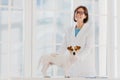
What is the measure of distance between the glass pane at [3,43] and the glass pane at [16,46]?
7 cm

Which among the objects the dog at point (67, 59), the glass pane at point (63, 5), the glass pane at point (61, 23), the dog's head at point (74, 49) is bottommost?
the dog at point (67, 59)

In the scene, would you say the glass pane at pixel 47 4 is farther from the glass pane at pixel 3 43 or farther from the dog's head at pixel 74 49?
the dog's head at pixel 74 49

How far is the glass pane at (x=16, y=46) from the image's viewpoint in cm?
357

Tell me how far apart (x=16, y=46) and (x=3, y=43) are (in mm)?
153

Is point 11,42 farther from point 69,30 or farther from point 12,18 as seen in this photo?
point 69,30

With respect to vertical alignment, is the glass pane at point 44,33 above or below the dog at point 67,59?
above

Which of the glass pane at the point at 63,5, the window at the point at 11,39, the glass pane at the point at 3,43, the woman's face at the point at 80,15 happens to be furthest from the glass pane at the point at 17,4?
the woman's face at the point at 80,15

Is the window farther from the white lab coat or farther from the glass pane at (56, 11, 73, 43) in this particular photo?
the white lab coat

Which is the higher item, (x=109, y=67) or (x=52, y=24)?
(x=52, y=24)

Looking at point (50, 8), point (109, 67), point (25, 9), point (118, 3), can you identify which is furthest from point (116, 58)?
point (25, 9)

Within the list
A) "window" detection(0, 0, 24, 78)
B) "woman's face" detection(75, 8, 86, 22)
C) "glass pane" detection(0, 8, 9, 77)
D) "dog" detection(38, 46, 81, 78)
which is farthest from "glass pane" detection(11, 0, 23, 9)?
"dog" detection(38, 46, 81, 78)

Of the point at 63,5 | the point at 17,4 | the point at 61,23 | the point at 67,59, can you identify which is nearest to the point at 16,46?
the point at 17,4

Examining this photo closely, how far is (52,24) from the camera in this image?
3697 mm

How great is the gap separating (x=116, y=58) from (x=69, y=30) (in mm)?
1121
